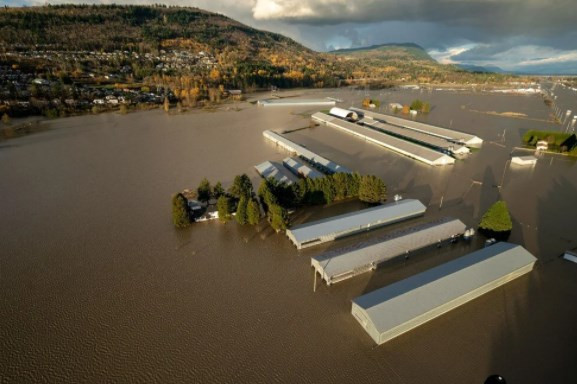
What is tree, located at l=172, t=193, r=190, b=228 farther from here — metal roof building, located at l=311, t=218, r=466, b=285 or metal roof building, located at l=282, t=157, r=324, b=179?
metal roof building, located at l=282, t=157, r=324, b=179

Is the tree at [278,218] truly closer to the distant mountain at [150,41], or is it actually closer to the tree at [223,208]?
the tree at [223,208]

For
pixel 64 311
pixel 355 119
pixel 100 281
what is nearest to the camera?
pixel 64 311

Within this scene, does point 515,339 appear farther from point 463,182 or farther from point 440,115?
point 440,115

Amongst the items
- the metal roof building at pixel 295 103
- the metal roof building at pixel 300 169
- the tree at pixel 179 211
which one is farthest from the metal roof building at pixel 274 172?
the metal roof building at pixel 295 103

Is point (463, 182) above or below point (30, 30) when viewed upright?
below

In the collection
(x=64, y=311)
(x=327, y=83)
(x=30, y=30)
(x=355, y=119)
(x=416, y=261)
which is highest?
(x=30, y=30)

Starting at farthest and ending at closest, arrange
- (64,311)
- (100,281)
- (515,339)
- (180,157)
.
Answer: (180,157) → (100,281) → (64,311) → (515,339)

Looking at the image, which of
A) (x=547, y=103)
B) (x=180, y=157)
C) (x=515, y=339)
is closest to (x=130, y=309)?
(x=515, y=339)
